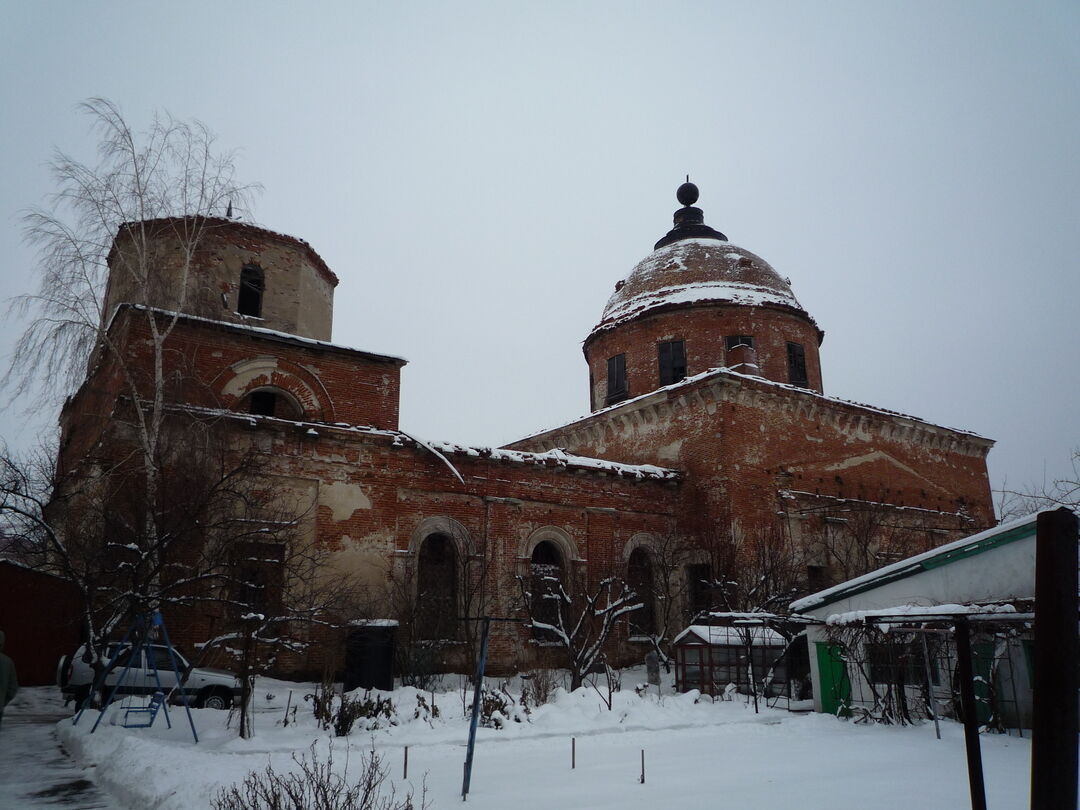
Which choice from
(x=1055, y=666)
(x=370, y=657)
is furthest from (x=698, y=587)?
(x=1055, y=666)

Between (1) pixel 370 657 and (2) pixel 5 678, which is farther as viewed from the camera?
(1) pixel 370 657

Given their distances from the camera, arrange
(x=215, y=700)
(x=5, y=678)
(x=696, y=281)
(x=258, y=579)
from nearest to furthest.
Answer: (x=5, y=678), (x=215, y=700), (x=258, y=579), (x=696, y=281)

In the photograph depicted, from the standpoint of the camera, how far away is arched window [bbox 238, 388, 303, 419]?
19.2 metres

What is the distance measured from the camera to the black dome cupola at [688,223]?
30.6 m

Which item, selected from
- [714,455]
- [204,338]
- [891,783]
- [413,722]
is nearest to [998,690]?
[891,783]

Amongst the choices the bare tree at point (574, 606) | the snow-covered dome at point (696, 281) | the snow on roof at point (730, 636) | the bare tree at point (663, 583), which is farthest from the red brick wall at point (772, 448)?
the snow on roof at point (730, 636)

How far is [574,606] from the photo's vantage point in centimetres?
2003

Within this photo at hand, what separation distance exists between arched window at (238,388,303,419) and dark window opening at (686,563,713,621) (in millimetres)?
11415

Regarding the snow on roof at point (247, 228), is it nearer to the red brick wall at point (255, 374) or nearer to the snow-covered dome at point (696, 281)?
the red brick wall at point (255, 374)

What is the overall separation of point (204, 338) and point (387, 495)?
546 centimetres

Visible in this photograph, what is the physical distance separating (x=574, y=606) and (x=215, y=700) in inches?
347

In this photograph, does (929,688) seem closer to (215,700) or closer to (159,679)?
(215,700)

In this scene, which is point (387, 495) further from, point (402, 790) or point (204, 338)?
point (402, 790)

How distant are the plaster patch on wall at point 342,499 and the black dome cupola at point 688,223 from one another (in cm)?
1668
